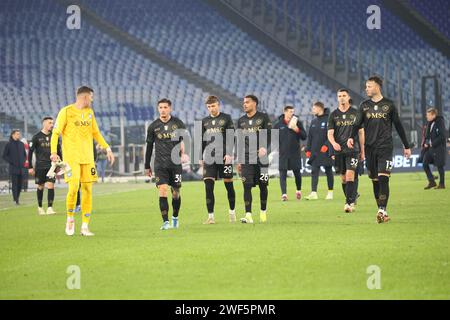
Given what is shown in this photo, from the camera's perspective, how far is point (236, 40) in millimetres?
45531

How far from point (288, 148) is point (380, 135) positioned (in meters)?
7.43

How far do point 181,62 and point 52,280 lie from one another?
3737 cm

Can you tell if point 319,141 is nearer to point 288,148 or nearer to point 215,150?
A: point 288,148

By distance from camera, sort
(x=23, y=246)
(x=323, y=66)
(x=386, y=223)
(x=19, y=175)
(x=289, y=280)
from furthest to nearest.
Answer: (x=323, y=66) → (x=19, y=175) → (x=386, y=223) → (x=23, y=246) → (x=289, y=280)

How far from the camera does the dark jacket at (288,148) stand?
67.8 ft

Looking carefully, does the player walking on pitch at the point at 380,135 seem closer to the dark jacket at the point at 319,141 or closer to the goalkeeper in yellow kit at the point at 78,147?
the goalkeeper in yellow kit at the point at 78,147

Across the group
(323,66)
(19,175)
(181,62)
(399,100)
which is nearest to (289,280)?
(19,175)

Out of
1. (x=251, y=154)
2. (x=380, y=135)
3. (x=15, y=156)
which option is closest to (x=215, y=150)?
(x=251, y=154)

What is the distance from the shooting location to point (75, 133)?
12.5 m

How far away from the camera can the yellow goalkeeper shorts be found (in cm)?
1245

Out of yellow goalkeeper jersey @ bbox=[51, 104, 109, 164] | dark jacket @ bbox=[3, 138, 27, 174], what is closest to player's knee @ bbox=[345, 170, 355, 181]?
yellow goalkeeper jersey @ bbox=[51, 104, 109, 164]

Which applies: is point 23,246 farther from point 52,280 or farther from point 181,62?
point 181,62

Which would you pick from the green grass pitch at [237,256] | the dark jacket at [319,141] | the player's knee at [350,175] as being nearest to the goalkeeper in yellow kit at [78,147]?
the green grass pitch at [237,256]

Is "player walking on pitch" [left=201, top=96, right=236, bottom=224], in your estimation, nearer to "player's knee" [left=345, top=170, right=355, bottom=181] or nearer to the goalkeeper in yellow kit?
the goalkeeper in yellow kit
